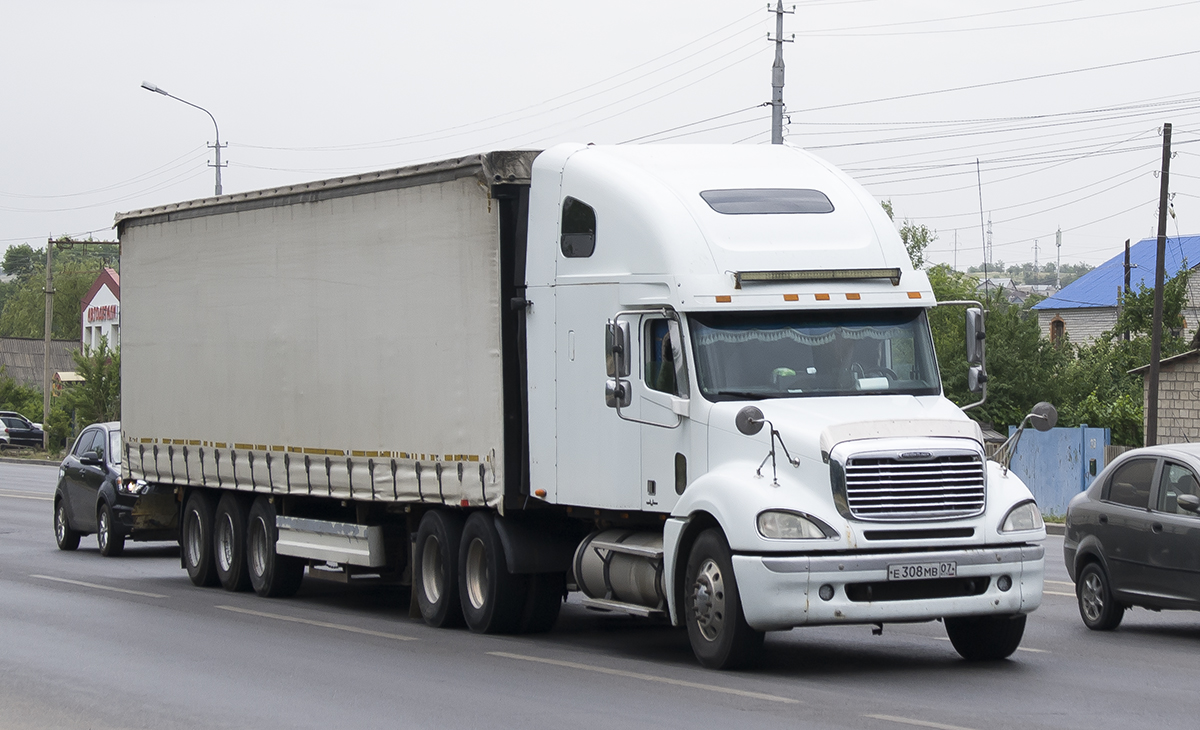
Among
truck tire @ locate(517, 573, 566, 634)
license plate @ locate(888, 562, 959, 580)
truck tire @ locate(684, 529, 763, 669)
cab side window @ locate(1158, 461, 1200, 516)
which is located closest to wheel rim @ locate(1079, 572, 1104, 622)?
cab side window @ locate(1158, 461, 1200, 516)

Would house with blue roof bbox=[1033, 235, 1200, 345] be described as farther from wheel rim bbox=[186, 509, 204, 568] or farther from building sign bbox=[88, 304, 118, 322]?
wheel rim bbox=[186, 509, 204, 568]

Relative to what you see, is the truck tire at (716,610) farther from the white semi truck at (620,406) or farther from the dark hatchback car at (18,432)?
the dark hatchback car at (18,432)

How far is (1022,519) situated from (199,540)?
10.8 m

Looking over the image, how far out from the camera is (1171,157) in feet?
116

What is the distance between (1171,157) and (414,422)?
24778mm

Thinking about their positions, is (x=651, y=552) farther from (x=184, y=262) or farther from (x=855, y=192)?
(x=184, y=262)

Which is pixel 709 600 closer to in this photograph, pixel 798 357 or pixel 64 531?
pixel 798 357

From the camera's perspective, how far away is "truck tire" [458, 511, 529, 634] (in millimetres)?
13688

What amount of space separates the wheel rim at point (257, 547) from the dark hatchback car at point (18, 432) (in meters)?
56.2

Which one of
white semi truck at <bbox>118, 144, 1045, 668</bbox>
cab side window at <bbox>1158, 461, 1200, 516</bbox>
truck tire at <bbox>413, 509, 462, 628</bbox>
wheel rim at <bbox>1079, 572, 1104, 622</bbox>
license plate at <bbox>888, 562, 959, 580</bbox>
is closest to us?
license plate at <bbox>888, 562, 959, 580</bbox>

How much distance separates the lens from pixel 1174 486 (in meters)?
13.3

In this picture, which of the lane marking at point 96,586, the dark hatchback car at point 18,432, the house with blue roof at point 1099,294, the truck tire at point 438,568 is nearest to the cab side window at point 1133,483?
the truck tire at point 438,568

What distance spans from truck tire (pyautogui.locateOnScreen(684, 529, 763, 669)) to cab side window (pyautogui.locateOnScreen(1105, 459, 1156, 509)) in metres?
4.18

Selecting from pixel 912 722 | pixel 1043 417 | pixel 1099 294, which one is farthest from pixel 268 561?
pixel 1099 294
